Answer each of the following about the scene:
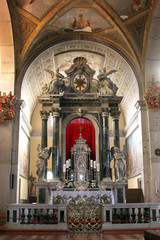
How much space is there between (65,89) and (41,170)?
Result: 4605 mm

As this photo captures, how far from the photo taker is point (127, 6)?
14.8 meters

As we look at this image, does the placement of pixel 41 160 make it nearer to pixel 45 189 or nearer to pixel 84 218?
pixel 45 189

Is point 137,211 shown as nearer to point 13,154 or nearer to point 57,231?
point 57,231

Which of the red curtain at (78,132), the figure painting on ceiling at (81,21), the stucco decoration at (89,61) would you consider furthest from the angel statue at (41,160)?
the figure painting on ceiling at (81,21)

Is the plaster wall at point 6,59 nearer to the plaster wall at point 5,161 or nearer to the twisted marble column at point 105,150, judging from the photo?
the plaster wall at point 5,161

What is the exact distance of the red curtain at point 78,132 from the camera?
17.1 meters

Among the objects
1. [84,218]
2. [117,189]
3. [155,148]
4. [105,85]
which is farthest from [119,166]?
[84,218]

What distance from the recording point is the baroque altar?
570 inches

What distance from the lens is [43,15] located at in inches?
604

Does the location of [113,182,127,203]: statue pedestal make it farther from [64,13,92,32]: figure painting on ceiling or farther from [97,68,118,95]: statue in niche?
[64,13,92,32]: figure painting on ceiling

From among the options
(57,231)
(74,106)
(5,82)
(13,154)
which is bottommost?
(57,231)

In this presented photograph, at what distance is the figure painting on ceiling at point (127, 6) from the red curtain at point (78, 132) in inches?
239

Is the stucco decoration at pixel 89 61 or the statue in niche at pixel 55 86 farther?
the stucco decoration at pixel 89 61

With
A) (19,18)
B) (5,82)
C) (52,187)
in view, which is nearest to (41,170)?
(52,187)
